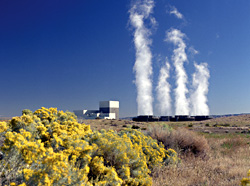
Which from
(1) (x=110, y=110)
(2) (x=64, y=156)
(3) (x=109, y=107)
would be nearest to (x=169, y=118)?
(1) (x=110, y=110)

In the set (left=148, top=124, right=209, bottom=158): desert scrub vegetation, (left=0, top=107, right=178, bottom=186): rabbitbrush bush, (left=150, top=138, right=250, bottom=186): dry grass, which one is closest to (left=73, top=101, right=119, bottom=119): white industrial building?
A: (left=148, top=124, right=209, bottom=158): desert scrub vegetation

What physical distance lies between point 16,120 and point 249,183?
5.01m

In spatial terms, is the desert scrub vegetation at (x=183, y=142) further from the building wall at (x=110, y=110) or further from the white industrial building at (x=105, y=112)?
the building wall at (x=110, y=110)

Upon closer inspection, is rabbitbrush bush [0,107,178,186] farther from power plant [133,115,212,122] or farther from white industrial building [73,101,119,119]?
white industrial building [73,101,119,119]

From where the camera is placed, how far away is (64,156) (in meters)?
3.43

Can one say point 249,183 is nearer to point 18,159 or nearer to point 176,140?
point 18,159

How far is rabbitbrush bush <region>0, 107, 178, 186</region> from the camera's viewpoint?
11.0 ft

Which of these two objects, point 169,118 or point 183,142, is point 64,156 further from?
point 169,118

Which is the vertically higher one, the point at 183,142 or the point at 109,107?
the point at 109,107

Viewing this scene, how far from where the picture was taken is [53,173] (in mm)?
→ 3285

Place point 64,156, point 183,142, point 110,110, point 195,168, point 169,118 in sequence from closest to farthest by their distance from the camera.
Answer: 1. point 64,156
2. point 195,168
3. point 183,142
4. point 169,118
5. point 110,110

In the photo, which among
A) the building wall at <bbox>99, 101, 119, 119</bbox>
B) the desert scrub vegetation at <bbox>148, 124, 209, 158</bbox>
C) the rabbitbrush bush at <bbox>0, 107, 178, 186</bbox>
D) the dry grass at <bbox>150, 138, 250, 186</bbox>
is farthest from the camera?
the building wall at <bbox>99, 101, 119, 119</bbox>

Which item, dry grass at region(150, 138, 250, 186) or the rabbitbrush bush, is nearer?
the rabbitbrush bush

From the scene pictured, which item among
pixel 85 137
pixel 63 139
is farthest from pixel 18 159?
pixel 85 137
